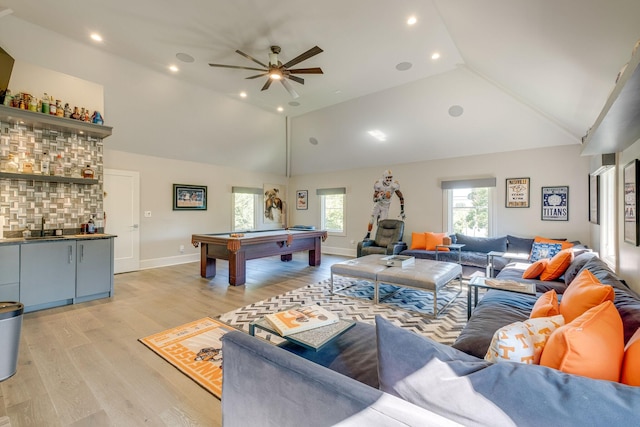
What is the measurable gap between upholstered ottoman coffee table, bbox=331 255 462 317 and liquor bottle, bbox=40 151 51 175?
14.3ft

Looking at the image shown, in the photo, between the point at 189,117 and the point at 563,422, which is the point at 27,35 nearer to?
the point at 189,117

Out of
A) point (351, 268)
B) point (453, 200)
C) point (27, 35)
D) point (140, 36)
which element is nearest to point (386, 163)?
point (453, 200)

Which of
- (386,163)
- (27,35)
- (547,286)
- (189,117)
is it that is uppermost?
(27,35)

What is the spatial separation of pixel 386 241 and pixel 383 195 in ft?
4.38

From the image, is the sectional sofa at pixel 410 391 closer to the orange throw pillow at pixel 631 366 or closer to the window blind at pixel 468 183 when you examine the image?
the orange throw pillow at pixel 631 366

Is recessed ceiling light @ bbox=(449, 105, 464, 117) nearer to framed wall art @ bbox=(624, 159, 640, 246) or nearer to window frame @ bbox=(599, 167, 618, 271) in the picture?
window frame @ bbox=(599, 167, 618, 271)

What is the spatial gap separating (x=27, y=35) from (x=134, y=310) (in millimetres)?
3844

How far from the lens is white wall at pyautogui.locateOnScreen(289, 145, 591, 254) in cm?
497

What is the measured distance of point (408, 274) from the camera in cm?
345

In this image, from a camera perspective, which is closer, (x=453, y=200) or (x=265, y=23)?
(x=265, y=23)

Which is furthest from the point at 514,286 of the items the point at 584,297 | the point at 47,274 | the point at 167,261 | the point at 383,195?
the point at 167,261

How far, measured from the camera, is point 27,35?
3.61 m

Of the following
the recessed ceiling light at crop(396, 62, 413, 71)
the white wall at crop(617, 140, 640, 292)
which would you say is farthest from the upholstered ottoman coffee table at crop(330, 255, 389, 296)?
the recessed ceiling light at crop(396, 62, 413, 71)

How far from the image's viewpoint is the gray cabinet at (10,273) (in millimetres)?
3201
